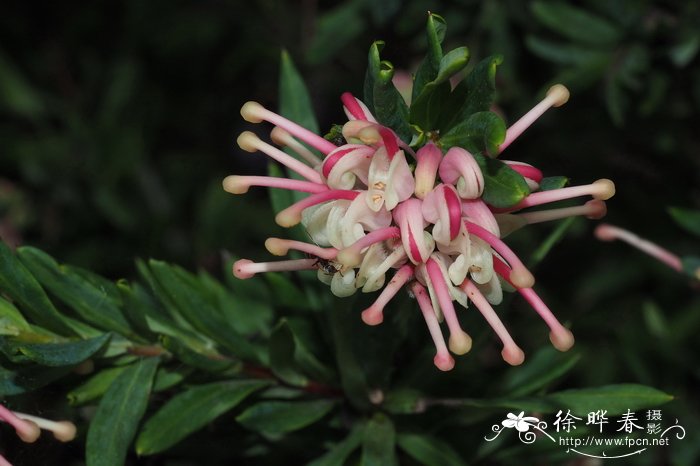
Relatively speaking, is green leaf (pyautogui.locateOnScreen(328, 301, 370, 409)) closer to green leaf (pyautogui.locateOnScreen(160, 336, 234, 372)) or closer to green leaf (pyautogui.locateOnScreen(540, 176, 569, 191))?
green leaf (pyautogui.locateOnScreen(160, 336, 234, 372))

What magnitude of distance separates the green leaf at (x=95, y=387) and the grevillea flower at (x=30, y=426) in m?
0.06

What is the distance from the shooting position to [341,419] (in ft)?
2.98

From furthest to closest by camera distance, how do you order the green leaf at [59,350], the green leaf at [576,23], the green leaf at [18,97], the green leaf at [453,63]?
the green leaf at [18,97] < the green leaf at [576,23] < the green leaf at [59,350] < the green leaf at [453,63]

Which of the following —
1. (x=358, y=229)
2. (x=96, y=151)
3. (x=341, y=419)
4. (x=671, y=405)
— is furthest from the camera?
(x=96, y=151)

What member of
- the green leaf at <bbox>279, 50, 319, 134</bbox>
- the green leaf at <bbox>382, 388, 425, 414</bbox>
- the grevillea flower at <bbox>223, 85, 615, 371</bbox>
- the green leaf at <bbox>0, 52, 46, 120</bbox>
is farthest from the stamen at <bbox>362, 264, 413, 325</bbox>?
the green leaf at <bbox>0, 52, 46, 120</bbox>

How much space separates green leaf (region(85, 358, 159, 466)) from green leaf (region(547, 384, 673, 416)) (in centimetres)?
40

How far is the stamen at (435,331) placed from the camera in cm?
65

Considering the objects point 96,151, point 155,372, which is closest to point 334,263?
point 155,372

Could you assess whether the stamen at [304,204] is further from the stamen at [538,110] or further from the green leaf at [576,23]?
the green leaf at [576,23]

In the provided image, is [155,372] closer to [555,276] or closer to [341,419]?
[341,419]

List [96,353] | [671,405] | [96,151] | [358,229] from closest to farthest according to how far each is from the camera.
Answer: [358,229]
[96,353]
[671,405]
[96,151]

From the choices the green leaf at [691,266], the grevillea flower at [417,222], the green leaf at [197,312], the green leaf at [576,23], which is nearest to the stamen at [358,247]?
the grevillea flower at [417,222]

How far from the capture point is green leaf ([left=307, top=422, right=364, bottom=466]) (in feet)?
2.73

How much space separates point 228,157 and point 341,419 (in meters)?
1.27
